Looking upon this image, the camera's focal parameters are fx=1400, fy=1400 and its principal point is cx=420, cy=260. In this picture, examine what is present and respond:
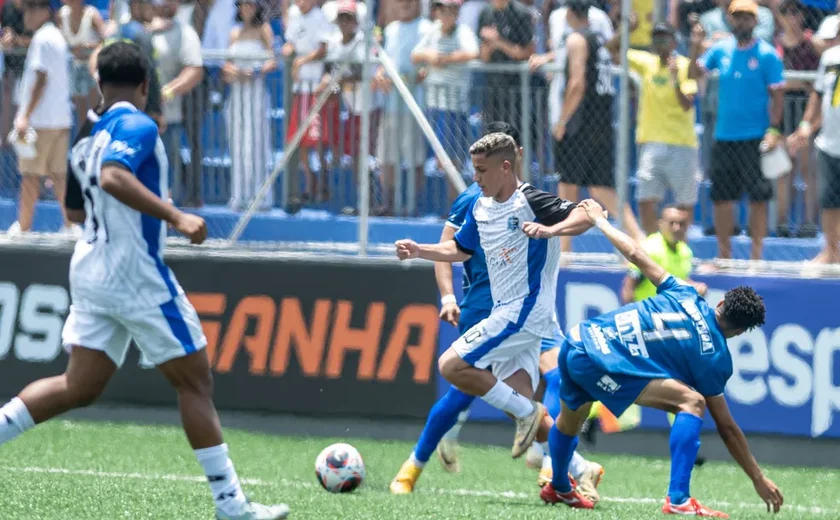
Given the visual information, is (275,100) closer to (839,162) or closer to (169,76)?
(169,76)

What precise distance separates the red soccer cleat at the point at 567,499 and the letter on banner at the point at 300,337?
320 cm

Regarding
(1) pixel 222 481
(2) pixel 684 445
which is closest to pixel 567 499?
(2) pixel 684 445

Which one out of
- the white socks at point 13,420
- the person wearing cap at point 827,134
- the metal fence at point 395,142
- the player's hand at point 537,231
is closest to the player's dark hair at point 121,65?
the white socks at point 13,420

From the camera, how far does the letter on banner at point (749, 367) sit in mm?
9969

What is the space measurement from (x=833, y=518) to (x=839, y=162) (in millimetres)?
3481

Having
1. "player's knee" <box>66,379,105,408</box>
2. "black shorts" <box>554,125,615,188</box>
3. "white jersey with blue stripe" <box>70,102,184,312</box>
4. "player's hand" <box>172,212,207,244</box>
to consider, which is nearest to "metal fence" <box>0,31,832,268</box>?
"black shorts" <box>554,125,615,188</box>

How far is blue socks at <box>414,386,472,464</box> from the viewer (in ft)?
26.7

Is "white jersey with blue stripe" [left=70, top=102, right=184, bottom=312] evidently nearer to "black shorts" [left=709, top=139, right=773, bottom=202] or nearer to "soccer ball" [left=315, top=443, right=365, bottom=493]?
"soccer ball" [left=315, top=443, right=365, bottom=493]

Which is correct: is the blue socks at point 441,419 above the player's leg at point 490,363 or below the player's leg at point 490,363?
below

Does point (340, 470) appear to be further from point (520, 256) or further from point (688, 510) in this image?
point (688, 510)

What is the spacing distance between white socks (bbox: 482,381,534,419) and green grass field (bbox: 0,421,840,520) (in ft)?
1.69

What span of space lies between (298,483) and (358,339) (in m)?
2.14

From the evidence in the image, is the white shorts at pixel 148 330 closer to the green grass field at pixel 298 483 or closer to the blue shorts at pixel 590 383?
the green grass field at pixel 298 483

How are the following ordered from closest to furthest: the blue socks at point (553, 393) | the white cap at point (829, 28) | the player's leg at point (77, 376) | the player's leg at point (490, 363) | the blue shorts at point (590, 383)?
the player's leg at point (77, 376), the blue shorts at point (590, 383), the player's leg at point (490, 363), the blue socks at point (553, 393), the white cap at point (829, 28)
